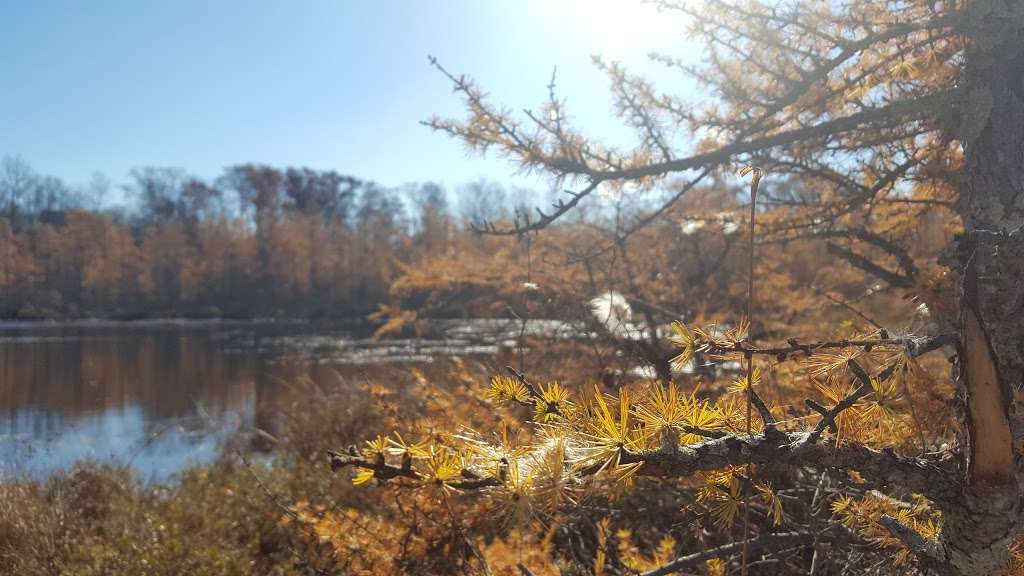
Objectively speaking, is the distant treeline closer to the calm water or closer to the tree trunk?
the calm water

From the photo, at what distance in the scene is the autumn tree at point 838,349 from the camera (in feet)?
3.58

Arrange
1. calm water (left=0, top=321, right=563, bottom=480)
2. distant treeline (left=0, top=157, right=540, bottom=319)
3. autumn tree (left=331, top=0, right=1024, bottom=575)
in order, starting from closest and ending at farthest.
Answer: autumn tree (left=331, top=0, right=1024, bottom=575)
calm water (left=0, top=321, right=563, bottom=480)
distant treeline (left=0, top=157, right=540, bottom=319)

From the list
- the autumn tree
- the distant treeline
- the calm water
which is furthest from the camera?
the distant treeline

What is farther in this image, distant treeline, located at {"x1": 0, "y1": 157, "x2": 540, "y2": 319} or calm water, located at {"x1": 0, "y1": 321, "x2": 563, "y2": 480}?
distant treeline, located at {"x1": 0, "y1": 157, "x2": 540, "y2": 319}

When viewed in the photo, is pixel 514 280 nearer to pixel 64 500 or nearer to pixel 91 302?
pixel 64 500

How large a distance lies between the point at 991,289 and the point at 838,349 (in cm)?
49

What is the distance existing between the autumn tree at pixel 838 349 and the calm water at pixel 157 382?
2419mm

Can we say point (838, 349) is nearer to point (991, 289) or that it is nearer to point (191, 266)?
point (991, 289)

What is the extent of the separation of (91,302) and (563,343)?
3804cm

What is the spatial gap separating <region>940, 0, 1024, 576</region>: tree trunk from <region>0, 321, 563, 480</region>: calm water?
341cm

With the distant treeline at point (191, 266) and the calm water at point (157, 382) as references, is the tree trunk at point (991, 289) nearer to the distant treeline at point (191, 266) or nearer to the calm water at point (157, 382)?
the calm water at point (157, 382)

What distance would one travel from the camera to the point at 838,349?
1312 millimetres

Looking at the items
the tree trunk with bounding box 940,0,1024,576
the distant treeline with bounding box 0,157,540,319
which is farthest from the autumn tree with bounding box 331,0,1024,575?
the distant treeline with bounding box 0,157,540,319

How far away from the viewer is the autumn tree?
42.9 inches
